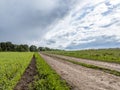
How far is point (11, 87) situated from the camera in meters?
16.8

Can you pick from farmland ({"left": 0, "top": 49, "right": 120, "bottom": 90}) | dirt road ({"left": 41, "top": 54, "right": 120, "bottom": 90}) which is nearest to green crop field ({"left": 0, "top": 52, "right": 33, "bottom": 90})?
farmland ({"left": 0, "top": 49, "right": 120, "bottom": 90})

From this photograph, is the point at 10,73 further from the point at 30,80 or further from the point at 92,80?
Result: the point at 92,80

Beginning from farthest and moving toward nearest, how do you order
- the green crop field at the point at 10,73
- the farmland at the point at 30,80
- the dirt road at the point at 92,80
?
the green crop field at the point at 10,73, the farmland at the point at 30,80, the dirt road at the point at 92,80

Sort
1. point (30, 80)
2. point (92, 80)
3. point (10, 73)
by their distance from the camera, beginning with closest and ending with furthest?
point (92, 80)
point (30, 80)
point (10, 73)

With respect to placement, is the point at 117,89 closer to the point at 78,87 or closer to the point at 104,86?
the point at 104,86

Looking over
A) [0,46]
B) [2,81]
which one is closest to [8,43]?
[0,46]

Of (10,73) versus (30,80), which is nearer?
(30,80)

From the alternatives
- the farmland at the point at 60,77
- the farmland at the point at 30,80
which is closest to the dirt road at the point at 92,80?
the farmland at the point at 60,77

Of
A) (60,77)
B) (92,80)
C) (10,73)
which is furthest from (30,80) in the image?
(92,80)

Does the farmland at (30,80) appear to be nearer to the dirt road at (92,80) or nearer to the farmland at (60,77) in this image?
the farmland at (60,77)

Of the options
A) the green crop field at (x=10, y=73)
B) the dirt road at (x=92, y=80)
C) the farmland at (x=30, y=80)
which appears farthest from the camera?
the green crop field at (x=10, y=73)

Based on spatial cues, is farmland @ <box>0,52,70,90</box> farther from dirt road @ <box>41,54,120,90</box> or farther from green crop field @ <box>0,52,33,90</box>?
dirt road @ <box>41,54,120,90</box>

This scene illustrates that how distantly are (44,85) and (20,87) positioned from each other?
1892 millimetres

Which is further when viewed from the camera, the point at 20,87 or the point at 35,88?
the point at 20,87
